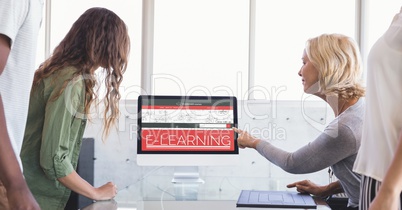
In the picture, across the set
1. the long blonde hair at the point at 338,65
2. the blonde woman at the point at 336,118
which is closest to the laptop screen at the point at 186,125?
the blonde woman at the point at 336,118

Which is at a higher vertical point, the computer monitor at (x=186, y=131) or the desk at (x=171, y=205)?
the computer monitor at (x=186, y=131)

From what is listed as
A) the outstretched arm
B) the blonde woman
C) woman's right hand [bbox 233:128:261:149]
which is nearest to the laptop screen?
woman's right hand [bbox 233:128:261:149]

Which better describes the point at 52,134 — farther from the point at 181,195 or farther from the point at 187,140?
the point at 187,140

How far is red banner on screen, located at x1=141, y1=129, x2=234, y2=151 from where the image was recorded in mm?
2832

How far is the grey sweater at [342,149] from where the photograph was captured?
2.04 metres

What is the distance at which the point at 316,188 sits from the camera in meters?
2.22

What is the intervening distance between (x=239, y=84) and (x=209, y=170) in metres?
0.75

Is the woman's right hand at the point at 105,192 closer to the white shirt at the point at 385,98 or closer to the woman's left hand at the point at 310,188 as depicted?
the woman's left hand at the point at 310,188

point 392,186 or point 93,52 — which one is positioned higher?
point 93,52

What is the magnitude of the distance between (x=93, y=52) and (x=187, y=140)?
99 centimetres

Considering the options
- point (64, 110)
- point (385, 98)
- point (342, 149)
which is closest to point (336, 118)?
point (342, 149)

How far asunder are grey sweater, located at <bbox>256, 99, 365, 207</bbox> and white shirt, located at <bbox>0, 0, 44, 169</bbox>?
4.22ft

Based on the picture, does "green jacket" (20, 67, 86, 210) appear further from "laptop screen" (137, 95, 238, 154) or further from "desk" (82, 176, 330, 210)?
"laptop screen" (137, 95, 238, 154)

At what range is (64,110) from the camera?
71.9 inches
